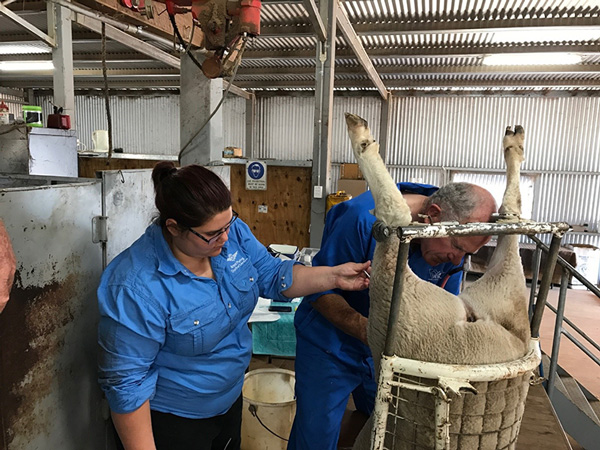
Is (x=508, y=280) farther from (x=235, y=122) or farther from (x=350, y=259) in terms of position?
(x=235, y=122)

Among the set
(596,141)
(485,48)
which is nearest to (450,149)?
(596,141)

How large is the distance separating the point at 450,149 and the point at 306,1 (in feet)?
27.5

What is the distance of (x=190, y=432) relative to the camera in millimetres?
1710

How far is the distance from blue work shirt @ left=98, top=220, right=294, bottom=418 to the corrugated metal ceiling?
4408mm

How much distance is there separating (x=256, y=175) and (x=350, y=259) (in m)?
4.67

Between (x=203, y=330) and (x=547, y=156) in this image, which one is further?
(x=547, y=156)

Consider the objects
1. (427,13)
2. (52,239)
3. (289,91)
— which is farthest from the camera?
(289,91)

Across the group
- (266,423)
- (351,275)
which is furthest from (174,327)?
(266,423)

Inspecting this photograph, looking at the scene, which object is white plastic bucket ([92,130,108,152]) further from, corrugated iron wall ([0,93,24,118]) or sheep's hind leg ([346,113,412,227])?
sheep's hind leg ([346,113,412,227])

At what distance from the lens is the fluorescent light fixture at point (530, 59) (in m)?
7.07

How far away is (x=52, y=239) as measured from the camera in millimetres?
1517

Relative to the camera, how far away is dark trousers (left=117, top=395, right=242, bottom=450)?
5.46ft

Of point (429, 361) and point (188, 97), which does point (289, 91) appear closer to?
point (188, 97)

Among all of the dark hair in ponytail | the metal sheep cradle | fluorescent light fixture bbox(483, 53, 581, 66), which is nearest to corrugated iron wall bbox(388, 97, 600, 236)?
fluorescent light fixture bbox(483, 53, 581, 66)
